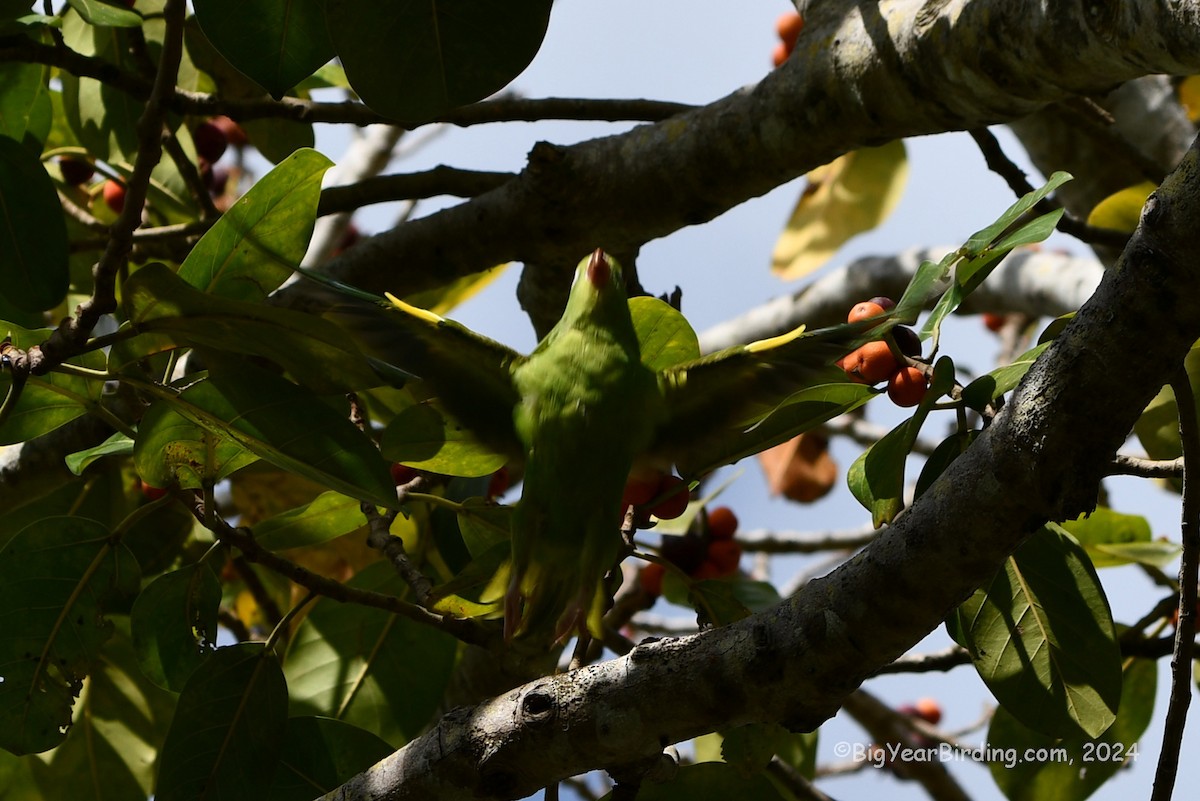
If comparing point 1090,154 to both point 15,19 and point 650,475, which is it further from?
point 15,19

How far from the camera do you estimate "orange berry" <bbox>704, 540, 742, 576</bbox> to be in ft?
8.34

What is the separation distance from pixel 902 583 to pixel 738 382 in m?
0.70

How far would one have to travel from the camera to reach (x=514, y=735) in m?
1.19

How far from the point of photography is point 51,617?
64.9 inches

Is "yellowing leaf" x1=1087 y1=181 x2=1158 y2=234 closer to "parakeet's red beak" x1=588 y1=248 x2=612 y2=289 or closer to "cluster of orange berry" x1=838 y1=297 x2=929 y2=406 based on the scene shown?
"cluster of orange berry" x1=838 y1=297 x2=929 y2=406

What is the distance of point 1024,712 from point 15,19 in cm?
191

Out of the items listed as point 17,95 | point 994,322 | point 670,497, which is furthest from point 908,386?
point 994,322

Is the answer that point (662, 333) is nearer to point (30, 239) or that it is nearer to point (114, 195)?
point (30, 239)

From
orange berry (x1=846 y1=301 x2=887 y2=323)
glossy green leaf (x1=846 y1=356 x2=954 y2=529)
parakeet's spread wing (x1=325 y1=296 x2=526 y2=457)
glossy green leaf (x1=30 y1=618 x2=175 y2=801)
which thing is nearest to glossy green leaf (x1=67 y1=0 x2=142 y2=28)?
parakeet's spread wing (x1=325 y1=296 x2=526 y2=457)

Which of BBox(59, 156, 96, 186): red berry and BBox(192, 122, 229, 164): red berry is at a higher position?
BBox(192, 122, 229, 164): red berry

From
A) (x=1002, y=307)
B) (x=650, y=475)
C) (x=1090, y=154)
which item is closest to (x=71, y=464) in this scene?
(x=650, y=475)

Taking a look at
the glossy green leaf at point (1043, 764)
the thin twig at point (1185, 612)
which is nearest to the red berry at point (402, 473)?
the glossy green leaf at point (1043, 764)

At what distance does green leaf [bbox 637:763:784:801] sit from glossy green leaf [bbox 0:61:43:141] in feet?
5.97

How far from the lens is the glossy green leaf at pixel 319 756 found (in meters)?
1.68
